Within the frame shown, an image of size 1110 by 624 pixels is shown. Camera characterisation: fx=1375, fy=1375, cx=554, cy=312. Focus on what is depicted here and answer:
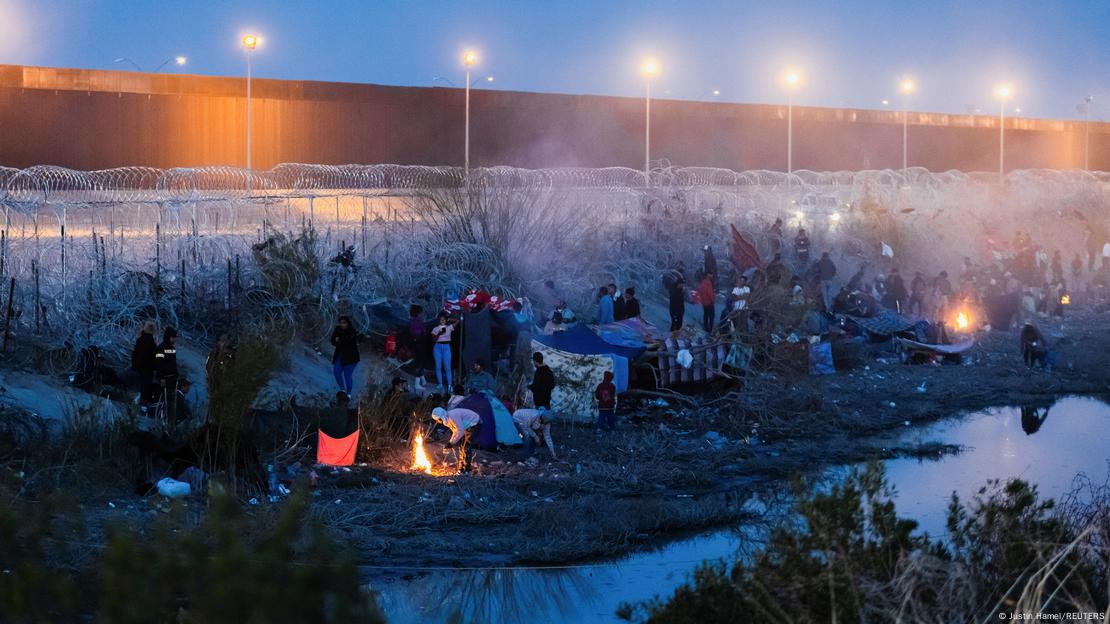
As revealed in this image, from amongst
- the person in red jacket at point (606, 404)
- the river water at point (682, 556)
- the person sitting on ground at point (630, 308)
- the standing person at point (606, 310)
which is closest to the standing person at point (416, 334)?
the person in red jacket at point (606, 404)

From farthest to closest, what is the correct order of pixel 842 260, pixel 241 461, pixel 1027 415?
pixel 842 260 < pixel 1027 415 < pixel 241 461

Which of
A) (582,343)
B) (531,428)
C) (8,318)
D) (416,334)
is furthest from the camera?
(416,334)

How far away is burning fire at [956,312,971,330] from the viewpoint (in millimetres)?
25516

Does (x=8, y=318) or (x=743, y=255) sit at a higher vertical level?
(x=743, y=255)

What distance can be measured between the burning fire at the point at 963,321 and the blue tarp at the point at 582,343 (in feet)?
31.7

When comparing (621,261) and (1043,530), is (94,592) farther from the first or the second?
(621,261)

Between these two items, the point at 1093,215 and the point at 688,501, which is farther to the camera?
the point at 1093,215

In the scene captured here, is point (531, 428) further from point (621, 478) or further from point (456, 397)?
point (621, 478)

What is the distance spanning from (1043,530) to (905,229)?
A: 2752 cm

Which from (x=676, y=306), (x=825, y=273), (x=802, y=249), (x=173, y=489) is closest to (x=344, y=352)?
(x=173, y=489)

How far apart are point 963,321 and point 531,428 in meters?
13.3

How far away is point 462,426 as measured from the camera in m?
14.5

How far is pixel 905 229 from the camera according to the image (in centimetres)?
3516

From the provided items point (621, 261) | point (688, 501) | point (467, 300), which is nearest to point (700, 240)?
point (621, 261)
